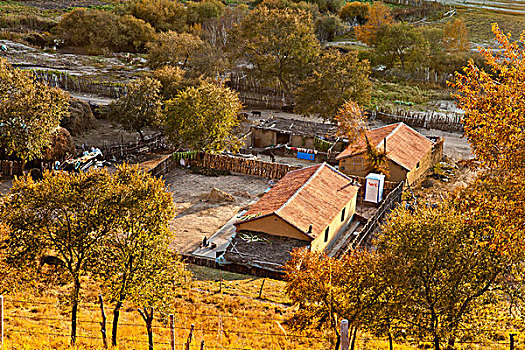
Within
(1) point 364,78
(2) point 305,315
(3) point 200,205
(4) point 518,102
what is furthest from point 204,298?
(1) point 364,78

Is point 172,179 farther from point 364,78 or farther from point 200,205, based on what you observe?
point 364,78

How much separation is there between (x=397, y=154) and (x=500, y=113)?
1024 inches

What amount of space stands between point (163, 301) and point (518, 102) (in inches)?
520

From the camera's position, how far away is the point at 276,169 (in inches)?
1683

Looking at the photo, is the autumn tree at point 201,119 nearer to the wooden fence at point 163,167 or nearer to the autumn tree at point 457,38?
the wooden fence at point 163,167

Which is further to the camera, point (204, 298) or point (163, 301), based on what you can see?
point (204, 298)

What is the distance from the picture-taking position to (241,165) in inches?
1726

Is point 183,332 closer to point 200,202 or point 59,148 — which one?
point 200,202

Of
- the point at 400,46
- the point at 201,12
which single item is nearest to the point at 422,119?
the point at 400,46

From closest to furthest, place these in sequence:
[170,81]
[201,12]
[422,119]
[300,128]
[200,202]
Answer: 1. [200,202]
2. [300,128]
3. [170,81]
4. [422,119]
5. [201,12]

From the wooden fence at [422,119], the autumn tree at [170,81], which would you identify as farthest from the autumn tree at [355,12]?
the autumn tree at [170,81]

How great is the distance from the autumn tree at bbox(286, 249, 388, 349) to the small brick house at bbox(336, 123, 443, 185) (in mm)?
23320

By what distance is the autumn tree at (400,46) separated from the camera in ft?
254

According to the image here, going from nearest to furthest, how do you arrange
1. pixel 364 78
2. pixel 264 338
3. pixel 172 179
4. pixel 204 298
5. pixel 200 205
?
pixel 264 338, pixel 204 298, pixel 200 205, pixel 172 179, pixel 364 78
